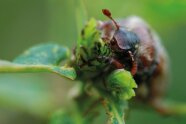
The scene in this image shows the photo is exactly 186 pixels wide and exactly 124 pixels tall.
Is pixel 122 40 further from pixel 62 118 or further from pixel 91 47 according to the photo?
pixel 62 118

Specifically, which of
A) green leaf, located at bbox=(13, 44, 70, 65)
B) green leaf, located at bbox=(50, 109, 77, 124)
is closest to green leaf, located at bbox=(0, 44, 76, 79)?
green leaf, located at bbox=(13, 44, 70, 65)

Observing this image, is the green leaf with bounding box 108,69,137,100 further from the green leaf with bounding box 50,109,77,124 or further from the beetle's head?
the green leaf with bounding box 50,109,77,124

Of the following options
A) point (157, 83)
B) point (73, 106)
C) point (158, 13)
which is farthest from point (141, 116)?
point (73, 106)

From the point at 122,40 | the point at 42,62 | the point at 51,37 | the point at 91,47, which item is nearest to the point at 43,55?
the point at 42,62

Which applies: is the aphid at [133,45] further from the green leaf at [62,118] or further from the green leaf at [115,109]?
the green leaf at [62,118]

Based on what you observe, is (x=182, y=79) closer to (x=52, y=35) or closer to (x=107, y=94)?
(x=52, y=35)

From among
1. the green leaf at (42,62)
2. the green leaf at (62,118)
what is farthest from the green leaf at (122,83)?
the green leaf at (62,118)
